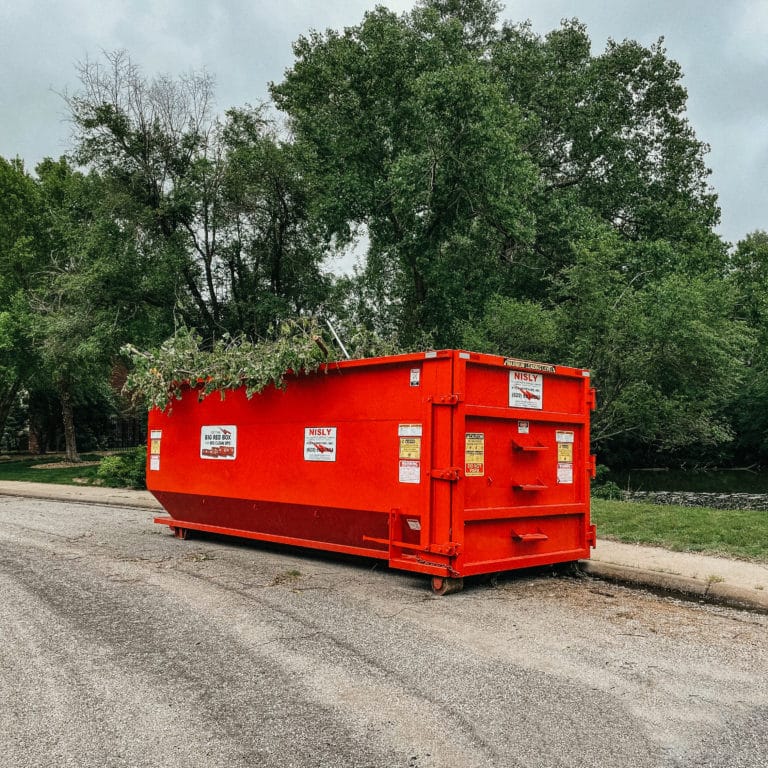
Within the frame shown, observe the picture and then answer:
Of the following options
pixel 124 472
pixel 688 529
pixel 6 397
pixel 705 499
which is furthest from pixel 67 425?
pixel 688 529

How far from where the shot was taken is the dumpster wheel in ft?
23.1

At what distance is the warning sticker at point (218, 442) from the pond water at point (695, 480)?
17634mm

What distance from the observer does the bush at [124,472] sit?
65.5 ft

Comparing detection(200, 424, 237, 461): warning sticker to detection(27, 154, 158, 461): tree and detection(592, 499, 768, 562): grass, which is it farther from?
detection(27, 154, 158, 461): tree

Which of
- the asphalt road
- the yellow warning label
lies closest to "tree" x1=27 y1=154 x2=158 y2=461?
the asphalt road

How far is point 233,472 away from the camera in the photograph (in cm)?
954

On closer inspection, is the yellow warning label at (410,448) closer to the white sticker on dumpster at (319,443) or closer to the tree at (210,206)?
the white sticker on dumpster at (319,443)

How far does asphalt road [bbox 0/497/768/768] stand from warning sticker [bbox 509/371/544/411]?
6.11ft

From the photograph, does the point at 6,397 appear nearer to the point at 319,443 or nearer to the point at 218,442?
the point at 218,442

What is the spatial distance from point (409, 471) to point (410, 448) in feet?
0.75

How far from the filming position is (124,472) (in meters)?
20.5

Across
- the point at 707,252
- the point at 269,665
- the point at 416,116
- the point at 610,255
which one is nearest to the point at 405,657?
the point at 269,665

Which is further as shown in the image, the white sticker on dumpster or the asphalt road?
the white sticker on dumpster

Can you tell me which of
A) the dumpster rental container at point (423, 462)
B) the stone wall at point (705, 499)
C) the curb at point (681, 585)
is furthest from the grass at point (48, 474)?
the curb at point (681, 585)
